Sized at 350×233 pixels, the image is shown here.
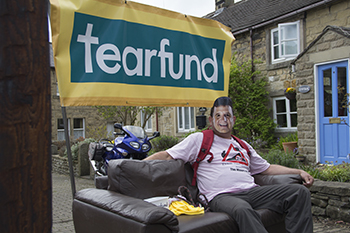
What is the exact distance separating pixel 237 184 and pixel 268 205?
36cm

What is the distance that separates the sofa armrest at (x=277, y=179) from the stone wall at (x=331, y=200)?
4.17 ft

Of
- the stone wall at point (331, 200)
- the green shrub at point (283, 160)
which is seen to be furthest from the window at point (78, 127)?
the stone wall at point (331, 200)

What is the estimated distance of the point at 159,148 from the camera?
10422 mm

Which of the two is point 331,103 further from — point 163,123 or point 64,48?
point 163,123

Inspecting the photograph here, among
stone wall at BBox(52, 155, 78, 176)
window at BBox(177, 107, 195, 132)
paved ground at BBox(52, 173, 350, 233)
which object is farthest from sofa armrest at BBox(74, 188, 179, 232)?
window at BBox(177, 107, 195, 132)

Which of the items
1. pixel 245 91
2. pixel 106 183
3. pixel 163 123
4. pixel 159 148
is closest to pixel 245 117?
pixel 245 91

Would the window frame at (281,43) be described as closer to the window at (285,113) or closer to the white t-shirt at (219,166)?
the window at (285,113)

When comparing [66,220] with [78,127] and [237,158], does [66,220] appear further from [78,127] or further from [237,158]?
[78,127]

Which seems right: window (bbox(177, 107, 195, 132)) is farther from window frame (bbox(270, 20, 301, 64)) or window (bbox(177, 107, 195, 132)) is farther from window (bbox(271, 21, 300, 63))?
window (bbox(271, 21, 300, 63))

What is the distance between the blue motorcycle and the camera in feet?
20.0

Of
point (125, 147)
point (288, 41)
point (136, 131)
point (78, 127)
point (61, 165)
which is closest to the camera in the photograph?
point (125, 147)

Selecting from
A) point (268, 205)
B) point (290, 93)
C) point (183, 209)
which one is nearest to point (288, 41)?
point (290, 93)

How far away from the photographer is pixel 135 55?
3.67m

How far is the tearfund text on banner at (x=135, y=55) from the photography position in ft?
10.6
